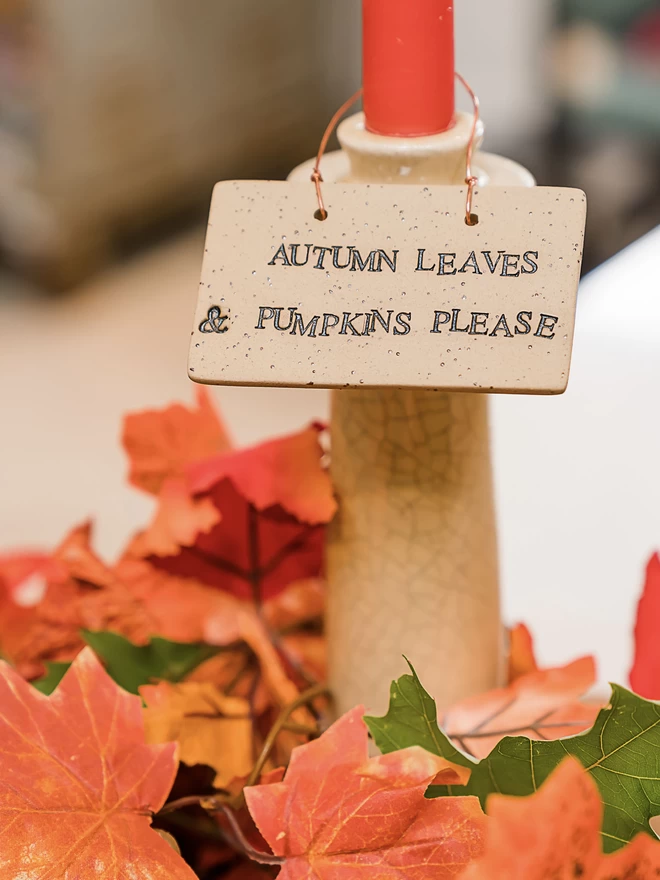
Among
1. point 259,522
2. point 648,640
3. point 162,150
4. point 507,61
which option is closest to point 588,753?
point 648,640

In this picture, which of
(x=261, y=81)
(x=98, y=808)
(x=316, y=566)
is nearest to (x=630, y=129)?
(x=261, y=81)

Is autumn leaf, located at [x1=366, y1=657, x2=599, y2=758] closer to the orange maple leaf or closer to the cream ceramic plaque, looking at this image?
the orange maple leaf

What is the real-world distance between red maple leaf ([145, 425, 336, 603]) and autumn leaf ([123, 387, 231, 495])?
30 millimetres

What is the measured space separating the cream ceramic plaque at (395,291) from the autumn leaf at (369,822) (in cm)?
11

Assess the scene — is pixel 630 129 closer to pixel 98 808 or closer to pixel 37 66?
pixel 37 66

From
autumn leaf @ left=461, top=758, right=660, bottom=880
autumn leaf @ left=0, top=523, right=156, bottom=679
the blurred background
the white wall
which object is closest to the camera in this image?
autumn leaf @ left=461, top=758, right=660, bottom=880

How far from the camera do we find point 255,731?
365 millimetres

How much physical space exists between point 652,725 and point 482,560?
0.11 meters

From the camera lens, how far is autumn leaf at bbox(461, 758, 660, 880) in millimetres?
191

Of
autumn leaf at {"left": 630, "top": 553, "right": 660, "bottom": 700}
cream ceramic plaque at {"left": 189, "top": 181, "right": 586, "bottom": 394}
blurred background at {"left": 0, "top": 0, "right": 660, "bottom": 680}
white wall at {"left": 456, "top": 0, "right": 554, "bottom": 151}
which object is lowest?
autumn leaf at {"left": 630, "top": 553, "right": 660, "bottom": 700}

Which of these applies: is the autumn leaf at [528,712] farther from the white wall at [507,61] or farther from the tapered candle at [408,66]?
the white wall at [507,61]

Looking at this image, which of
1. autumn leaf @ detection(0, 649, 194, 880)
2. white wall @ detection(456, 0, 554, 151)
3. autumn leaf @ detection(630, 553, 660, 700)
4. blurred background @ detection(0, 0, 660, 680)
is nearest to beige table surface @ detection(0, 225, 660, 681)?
blurred background @ detection(0, 0, 660, 680)

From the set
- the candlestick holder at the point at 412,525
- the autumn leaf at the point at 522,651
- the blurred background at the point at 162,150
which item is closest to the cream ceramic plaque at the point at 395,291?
the candlestick holder at the point at 412,525

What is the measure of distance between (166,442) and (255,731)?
0.13 metres
